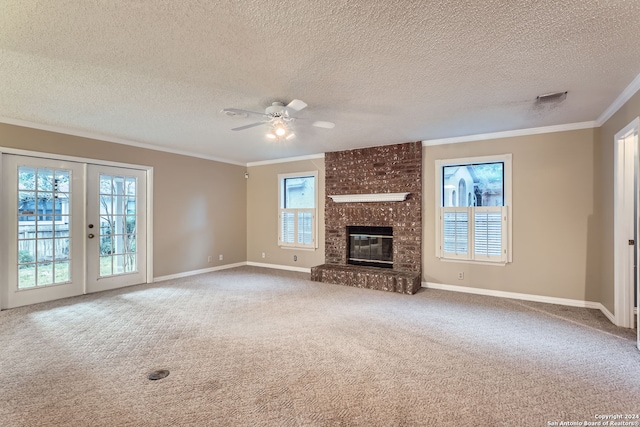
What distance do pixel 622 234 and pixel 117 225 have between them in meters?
7.00

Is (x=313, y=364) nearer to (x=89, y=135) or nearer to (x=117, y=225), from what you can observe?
(x=117, y=225)

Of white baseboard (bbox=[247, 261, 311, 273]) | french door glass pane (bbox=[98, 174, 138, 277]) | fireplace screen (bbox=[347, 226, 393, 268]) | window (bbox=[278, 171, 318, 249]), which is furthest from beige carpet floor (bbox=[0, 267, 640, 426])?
window (bbox=[278, 171, 318, 249])

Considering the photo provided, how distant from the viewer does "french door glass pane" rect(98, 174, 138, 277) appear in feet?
16.3

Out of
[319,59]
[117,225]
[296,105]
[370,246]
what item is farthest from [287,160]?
[319,59]

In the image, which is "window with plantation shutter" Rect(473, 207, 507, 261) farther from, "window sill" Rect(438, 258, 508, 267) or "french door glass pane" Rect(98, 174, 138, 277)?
"french door glass pane" Rect(98, 174, 138, 277)

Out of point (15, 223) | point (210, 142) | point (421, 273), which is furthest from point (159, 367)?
point (421, 273)

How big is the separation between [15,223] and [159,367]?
3378 mm

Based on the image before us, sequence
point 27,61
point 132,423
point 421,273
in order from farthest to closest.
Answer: point 421,273, point 27,61, point 132,423

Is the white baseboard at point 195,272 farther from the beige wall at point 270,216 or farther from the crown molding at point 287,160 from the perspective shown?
the crown molding at point 287,160

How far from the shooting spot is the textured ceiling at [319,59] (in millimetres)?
1894

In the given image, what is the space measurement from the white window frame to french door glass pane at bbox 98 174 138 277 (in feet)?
17.3

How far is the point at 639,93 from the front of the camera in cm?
290

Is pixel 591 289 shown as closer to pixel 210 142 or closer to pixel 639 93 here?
pixel 639 93

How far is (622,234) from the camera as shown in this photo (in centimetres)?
337
